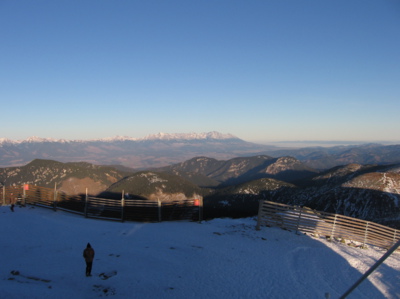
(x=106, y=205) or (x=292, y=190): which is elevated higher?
(x=106, y=205)

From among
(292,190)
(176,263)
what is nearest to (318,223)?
(176,263)

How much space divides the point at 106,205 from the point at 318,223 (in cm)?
1592

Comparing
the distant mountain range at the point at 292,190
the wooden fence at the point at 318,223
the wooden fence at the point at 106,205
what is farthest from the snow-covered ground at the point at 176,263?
the distant mountain range at the point at 292,190

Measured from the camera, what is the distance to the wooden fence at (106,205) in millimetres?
19594

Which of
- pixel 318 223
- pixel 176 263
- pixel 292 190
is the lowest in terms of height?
pixel 292 190

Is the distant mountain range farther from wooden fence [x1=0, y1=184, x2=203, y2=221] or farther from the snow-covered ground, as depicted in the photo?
the snow-covered ground

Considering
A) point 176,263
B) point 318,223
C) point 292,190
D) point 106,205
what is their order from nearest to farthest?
point 176,263
point 318,223
point 106,205
point 292,190

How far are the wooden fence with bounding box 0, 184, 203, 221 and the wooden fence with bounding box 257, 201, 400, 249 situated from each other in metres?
4.99

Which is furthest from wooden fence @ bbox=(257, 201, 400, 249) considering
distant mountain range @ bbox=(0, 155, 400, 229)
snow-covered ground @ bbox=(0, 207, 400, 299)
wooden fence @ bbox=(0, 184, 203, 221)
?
distant mountain range @ bbox=(0, 155, 400, 229)

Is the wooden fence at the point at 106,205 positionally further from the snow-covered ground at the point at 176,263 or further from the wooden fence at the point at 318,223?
the wooden fence at the point at 318,223

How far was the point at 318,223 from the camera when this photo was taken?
711 inches

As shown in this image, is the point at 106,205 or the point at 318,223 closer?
the point at 318,223

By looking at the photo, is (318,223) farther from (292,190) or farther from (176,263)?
(292,190)

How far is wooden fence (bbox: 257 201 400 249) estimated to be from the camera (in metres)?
17.9
